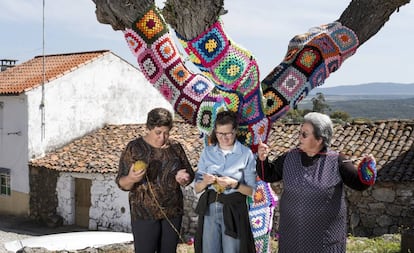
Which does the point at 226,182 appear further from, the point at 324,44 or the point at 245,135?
the point at 324,44

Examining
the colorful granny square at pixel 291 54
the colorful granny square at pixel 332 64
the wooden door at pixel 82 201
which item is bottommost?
the wooden door at pixel 82 201

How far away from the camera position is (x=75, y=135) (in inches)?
698

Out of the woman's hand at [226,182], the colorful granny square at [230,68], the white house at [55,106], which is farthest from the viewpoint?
the white house at [55,106]

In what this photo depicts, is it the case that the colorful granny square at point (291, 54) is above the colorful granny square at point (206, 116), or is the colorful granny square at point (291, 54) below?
above

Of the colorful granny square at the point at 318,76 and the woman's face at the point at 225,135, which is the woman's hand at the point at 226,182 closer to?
Result: the woman's face at the point at 225,135

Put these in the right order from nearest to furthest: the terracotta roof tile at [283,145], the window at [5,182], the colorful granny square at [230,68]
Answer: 1. the colorful granny square at [230,68]
2. the terracotta roof tile at [283,145]
3. the window at [5,182]

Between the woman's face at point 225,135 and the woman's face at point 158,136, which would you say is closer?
the woman's face at point 225,135

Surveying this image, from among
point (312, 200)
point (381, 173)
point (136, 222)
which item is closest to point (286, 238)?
point (312, 200)

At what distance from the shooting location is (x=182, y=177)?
3.77m

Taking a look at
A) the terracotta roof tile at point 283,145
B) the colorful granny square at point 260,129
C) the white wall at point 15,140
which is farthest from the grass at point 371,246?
the white wall at point 15,140

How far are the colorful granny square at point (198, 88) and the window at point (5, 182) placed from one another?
1503cm

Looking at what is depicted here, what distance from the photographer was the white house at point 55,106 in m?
16.8

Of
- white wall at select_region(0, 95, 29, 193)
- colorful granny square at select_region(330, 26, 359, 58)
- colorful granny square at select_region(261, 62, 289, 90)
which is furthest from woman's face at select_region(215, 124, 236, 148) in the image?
white wall at select_region(0, 95, 29, 193)

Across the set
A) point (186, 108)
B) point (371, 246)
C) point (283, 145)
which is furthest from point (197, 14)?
point (283, 145)
